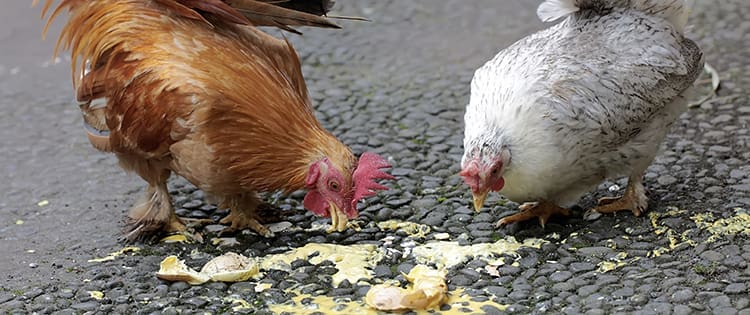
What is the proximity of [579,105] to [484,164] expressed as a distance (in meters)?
0.58

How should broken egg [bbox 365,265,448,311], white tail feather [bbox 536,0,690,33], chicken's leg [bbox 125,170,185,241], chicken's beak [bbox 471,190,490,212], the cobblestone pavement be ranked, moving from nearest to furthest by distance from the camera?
broken egg [bbox 365,265,448,311]
the cobblestone pavement
chicken's beak [bbox 471,190,490,212]
white tail feather [bbox 536,0,690,33]
chicken's leg [bbox 125,170,185,241]

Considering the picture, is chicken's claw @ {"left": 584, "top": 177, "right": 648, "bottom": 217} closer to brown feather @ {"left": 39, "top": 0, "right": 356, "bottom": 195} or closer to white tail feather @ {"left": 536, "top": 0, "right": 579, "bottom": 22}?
white tail feather @ {"left": 536, "top": 0, "right": 579, "bottom": 22}

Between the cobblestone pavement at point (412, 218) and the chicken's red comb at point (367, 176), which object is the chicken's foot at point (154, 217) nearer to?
the cobblestone pavement at point (412, 218)

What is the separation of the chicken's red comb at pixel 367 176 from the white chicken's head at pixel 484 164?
1.34 feet

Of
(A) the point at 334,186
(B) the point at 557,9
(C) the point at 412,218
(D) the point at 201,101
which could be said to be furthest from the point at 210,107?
(B) the point at 557,9

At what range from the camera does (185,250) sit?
547 centimetres

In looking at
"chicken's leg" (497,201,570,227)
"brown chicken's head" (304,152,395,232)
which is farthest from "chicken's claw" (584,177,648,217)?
"brown chicken's head" (304,152,395,232)

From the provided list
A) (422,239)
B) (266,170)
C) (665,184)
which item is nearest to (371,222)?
(422,239)

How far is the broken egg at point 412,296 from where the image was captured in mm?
4629

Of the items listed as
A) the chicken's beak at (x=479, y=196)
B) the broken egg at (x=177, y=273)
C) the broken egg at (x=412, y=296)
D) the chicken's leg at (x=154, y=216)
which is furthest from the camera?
the chicken's leg at (x=154, y=216)

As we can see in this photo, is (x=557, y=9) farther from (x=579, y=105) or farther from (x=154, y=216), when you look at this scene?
(x=154, y=216)

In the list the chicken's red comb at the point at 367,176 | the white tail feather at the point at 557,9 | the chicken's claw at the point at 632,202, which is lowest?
the chicken's claw at the point at 632,202

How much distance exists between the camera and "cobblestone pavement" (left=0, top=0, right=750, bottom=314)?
4.80 meters

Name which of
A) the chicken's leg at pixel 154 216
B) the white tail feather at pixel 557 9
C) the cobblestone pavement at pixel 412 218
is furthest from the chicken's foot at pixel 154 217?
the white tail feather at pixel 557 9
